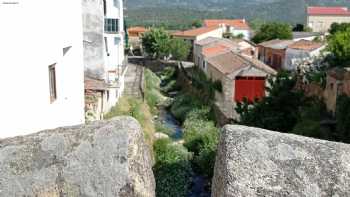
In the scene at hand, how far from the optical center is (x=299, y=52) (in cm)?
3741

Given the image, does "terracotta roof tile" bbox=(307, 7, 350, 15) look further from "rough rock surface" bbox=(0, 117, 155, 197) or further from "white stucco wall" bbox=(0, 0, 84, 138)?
"rough rock surface" bbox=(0, 117, 155, 197)

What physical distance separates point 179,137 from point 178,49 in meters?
33.3

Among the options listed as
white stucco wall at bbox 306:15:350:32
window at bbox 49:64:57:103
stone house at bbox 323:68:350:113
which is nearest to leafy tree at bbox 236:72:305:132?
stone house at bbox 323:68:350:113

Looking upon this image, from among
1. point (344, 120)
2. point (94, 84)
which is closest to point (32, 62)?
point (344, 120)

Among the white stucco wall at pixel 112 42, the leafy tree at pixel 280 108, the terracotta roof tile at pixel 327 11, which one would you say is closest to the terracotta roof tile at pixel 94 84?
the white stucco wall at pixel 112 42

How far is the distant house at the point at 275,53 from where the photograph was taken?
42.1 metres

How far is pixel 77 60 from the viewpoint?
10719mm

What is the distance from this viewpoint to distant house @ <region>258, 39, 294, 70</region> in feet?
138

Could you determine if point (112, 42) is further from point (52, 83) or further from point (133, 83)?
point (52, 83)

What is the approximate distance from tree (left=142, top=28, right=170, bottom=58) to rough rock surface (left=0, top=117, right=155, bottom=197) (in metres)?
54.0

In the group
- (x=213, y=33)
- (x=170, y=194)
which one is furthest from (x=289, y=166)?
(x=213, y=33)

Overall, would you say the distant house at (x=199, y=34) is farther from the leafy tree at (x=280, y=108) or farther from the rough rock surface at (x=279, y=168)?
the rough rock surface at (x=279, y=168)

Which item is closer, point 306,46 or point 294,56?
point 306,46

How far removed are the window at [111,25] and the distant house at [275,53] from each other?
66.8ft
